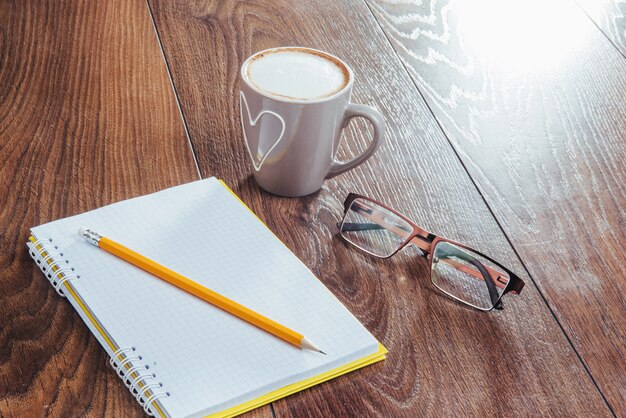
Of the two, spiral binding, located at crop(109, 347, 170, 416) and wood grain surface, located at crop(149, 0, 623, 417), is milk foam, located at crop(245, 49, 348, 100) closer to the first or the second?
wood grain surface, located at crop(149, 0, 623, 417)

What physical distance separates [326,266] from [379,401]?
7.2 inches

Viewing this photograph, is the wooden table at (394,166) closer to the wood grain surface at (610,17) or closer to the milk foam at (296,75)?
the wood grain surface at (610,17)

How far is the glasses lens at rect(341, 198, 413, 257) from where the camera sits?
90 cm

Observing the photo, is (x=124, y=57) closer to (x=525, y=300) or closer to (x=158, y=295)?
(x=158, y=295)

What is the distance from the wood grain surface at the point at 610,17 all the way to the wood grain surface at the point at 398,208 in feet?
0.98

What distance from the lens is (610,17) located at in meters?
1.45

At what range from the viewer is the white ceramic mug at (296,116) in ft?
2.88

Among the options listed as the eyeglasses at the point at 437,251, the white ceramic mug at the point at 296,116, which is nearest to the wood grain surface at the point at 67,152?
the white ceramic mug at the point at 296,116

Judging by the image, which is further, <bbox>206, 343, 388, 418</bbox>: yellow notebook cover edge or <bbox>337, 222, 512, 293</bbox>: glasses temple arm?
<bbox>337, 222, 512, 293</bbox>: glasses temple arm

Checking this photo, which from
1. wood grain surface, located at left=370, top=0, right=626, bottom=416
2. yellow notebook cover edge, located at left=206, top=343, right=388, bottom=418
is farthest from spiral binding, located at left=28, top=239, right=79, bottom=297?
wood grain surface, located at left=370, top=0, right=626, bottom=416

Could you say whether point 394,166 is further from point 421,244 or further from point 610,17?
point 610,17

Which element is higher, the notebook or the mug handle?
the mug handle

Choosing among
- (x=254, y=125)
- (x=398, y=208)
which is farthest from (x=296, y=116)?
(x=398, y=208)

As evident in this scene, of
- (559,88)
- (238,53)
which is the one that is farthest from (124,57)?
(559,88)
